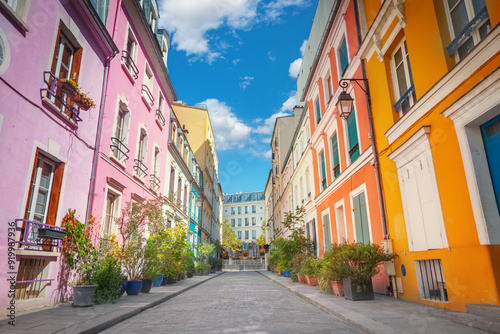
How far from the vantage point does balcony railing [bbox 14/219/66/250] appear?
569 cm

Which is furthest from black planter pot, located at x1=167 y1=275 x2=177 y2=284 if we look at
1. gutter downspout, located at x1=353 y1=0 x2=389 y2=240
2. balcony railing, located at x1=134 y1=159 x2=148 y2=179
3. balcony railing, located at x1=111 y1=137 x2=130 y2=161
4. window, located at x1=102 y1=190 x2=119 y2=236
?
gutter downspout, located at x1=353 y1=0 x2=389 y2=240

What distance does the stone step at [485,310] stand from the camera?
4051 mm

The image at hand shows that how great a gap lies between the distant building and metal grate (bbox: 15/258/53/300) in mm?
64930

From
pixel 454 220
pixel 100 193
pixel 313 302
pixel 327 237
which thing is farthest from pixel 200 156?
pixel 454 220

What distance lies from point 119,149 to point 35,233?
4126mm

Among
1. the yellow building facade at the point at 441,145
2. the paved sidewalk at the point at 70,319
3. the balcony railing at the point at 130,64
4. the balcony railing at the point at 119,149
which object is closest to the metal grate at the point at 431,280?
the yellow building facade at the point at 441,145

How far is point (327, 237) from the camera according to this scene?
13523mm

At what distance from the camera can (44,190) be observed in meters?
6.63

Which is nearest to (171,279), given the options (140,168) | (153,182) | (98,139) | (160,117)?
(153,182)

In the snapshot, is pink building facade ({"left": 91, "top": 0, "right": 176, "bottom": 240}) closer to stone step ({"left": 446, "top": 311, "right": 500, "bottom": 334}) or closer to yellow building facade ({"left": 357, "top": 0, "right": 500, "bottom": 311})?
yellow building facade ({"left": 357, "top": 0, "right": 500, "bottom": 311})

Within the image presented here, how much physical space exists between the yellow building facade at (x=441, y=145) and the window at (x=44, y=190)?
24.9 ft

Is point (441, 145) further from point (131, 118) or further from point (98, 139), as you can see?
point (131, 118)

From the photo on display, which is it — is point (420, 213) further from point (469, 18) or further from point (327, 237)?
point (327, 237)

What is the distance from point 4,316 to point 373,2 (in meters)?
10.8
